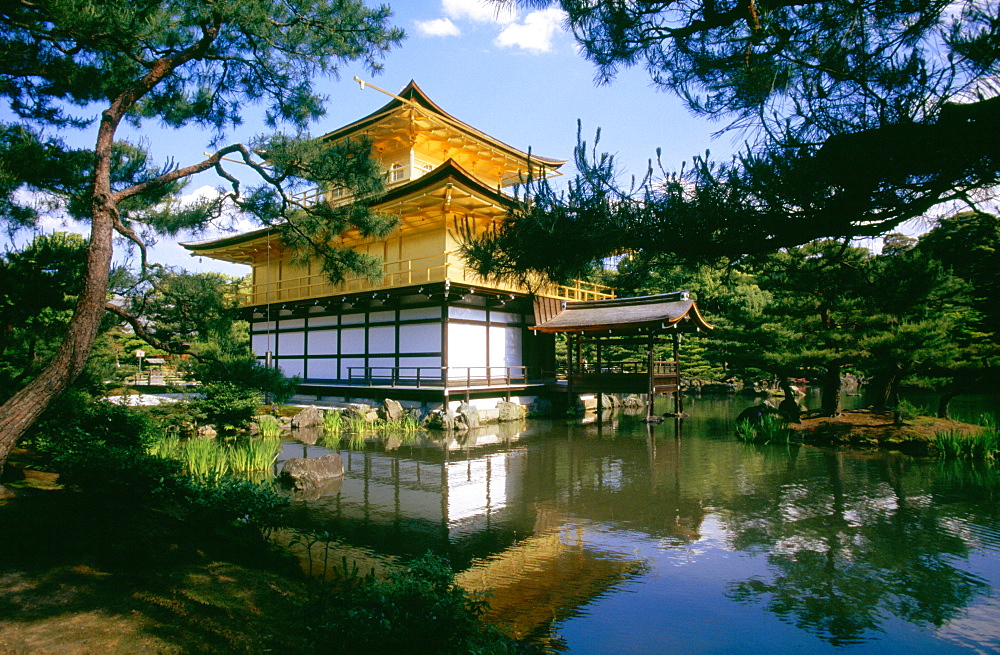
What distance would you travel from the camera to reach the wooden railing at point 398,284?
14.8 metres

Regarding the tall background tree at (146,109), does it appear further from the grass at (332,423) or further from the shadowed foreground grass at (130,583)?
the grass at (332,423)

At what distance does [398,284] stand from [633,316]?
22.0ft

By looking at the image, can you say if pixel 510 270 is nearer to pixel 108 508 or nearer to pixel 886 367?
pixel 108 508

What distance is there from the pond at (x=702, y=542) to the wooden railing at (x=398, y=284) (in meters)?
5.60

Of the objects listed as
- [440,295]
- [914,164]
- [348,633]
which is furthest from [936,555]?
[440,295]

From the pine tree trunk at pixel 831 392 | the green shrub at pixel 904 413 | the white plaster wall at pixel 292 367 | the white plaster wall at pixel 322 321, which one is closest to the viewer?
the green shrub at pixel 904 413

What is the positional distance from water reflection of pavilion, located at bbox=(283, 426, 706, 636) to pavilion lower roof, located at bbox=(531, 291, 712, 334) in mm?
4445

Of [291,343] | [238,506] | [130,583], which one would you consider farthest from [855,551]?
[291,343]

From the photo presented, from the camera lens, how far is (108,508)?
15.4 ft

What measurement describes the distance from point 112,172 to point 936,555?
9.41 meters

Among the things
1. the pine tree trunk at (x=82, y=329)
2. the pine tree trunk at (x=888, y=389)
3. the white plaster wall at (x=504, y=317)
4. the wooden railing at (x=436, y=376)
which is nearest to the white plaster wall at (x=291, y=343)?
the wooden railing at (x=436, y=376)

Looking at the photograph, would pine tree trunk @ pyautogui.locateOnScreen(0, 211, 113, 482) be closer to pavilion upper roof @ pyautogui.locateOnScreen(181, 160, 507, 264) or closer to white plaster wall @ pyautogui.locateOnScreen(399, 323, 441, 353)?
pavilion upper roof @ pyautogui.locateOnScreen(181, 160, 507, 264)

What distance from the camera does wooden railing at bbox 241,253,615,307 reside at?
48.7 ft

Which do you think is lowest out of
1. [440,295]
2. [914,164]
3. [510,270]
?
[510,270]
